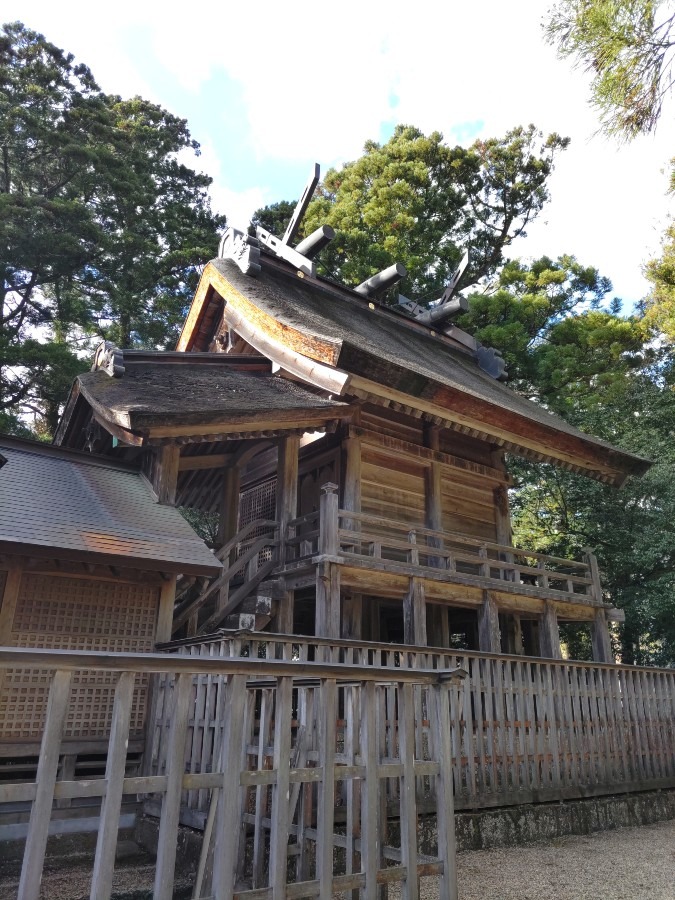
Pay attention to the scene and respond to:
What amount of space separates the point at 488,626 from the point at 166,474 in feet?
17.0

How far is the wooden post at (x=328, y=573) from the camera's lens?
7602mm

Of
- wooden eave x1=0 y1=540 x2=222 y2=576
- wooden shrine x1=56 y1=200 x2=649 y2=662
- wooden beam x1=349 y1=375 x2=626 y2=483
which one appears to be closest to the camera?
wooden eave x1=0 y1=540 x2=222 y2=576

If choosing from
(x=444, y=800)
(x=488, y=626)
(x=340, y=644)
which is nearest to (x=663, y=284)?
(x=488, y=626)

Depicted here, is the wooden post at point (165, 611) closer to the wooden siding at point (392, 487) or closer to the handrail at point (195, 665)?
the wooden siding at point (392, 487)

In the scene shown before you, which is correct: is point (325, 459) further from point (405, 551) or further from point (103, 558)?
point (103, 558)

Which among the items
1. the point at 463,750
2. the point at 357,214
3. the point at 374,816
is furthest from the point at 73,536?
the point at 357,214

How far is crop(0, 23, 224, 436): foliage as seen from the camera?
1884cm

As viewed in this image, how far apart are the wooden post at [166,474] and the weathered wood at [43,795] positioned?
5142 mm

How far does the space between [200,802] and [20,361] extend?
1458 cm

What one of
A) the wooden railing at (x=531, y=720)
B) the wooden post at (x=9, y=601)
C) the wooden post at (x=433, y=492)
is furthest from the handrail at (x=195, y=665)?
the wooden post at (x=433, y=492)

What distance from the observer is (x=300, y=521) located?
28.3ft

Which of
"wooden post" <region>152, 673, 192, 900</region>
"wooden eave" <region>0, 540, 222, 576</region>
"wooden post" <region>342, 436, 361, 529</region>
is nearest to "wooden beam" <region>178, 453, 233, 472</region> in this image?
"wooden post" <region>342, 436, 361, 529</region>

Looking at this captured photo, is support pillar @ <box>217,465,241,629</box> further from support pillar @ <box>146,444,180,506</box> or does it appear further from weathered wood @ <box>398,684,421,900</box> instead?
weathered wood @ <box>398,684,421,900</box>

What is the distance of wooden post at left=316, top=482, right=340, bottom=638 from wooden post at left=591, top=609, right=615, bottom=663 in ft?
18.0
